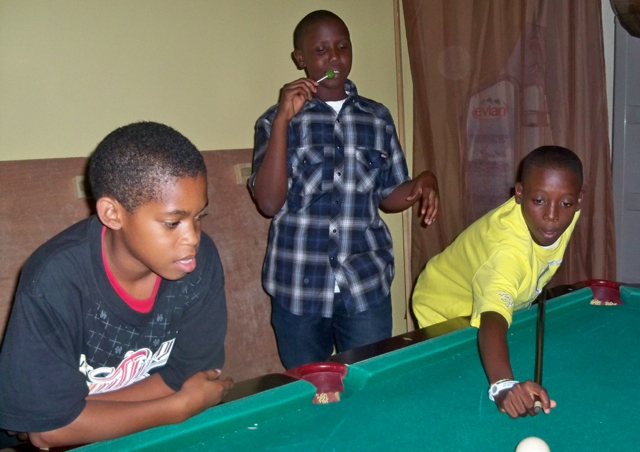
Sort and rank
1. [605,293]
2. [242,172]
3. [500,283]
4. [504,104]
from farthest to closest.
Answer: [504,104] → [242,172] → [605,293] → [500,283]

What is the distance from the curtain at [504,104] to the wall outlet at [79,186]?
1.72 metres

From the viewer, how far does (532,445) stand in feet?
3.75

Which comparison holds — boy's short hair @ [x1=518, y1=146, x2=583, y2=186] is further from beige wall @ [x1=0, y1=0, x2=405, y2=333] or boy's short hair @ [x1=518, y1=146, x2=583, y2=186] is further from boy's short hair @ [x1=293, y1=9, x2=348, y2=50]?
beige wall @ [x1=0, y1=0, x2=405, y2=333]

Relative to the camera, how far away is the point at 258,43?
9.24 feet

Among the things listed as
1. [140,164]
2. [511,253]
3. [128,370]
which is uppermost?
[140,164]

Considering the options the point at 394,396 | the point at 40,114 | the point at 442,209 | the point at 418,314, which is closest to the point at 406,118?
the point at 442,209

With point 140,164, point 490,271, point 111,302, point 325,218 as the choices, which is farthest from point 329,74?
point 111,302

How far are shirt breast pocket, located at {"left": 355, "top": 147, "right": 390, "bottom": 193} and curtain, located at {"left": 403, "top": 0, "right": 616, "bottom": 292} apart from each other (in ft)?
2.66

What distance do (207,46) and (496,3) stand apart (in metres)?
1.38

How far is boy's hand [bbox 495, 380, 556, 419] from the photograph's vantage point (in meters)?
1.33

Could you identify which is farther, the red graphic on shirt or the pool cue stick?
the red graphic on shirt

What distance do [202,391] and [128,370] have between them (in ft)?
0.84

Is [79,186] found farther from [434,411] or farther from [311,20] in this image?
[434,411]

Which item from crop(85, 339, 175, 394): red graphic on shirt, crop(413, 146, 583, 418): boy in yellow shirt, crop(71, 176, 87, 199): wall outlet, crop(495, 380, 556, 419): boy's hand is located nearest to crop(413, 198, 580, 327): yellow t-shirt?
crop(413, 146, 583, 418): boy in yellow shirt
